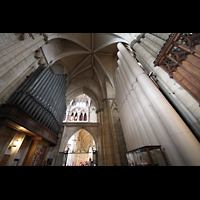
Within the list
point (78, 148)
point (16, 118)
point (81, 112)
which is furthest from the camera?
point (78, 148)

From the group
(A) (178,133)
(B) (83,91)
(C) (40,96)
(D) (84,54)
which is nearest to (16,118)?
(C) (40,96)

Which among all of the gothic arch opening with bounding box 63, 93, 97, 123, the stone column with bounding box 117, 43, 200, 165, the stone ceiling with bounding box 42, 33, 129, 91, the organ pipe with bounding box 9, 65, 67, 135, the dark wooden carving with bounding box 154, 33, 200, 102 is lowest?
the stone column with bounding box 117, 43, 200, 165

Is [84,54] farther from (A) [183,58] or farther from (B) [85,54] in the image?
(A) [183,58]

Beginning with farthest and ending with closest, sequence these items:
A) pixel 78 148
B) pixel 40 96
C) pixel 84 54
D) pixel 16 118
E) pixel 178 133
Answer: pixel 78 148, pixel 84 54, pixel 40 96, pixel 16 118, pixel 178 133

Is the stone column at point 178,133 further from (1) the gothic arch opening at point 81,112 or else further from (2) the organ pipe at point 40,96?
(1) the gothic arch opening at point 81,112

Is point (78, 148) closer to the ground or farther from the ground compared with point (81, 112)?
closer to the ground

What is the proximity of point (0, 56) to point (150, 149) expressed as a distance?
580 cm

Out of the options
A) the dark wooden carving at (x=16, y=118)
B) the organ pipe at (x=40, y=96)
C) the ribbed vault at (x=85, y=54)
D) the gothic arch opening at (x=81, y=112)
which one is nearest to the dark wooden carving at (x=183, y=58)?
the dark wooden carving at (x=16, y=118)

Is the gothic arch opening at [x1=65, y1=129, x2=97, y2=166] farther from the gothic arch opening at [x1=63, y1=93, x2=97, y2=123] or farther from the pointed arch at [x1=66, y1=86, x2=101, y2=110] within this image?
the pointed arch at [x1=66, y1=86, x2=101, y2=110]

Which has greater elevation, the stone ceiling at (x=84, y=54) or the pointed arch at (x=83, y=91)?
the stone ceiling at (x=84, y=54)

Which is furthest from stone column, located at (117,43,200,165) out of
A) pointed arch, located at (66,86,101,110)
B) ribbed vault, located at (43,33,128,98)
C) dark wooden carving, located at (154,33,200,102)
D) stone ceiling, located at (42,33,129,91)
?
pointed arch, located at (66,86,101,110)

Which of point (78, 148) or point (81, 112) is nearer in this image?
point (81, 112)

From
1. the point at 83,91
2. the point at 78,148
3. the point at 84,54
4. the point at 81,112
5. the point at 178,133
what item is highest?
the point at 84,54
